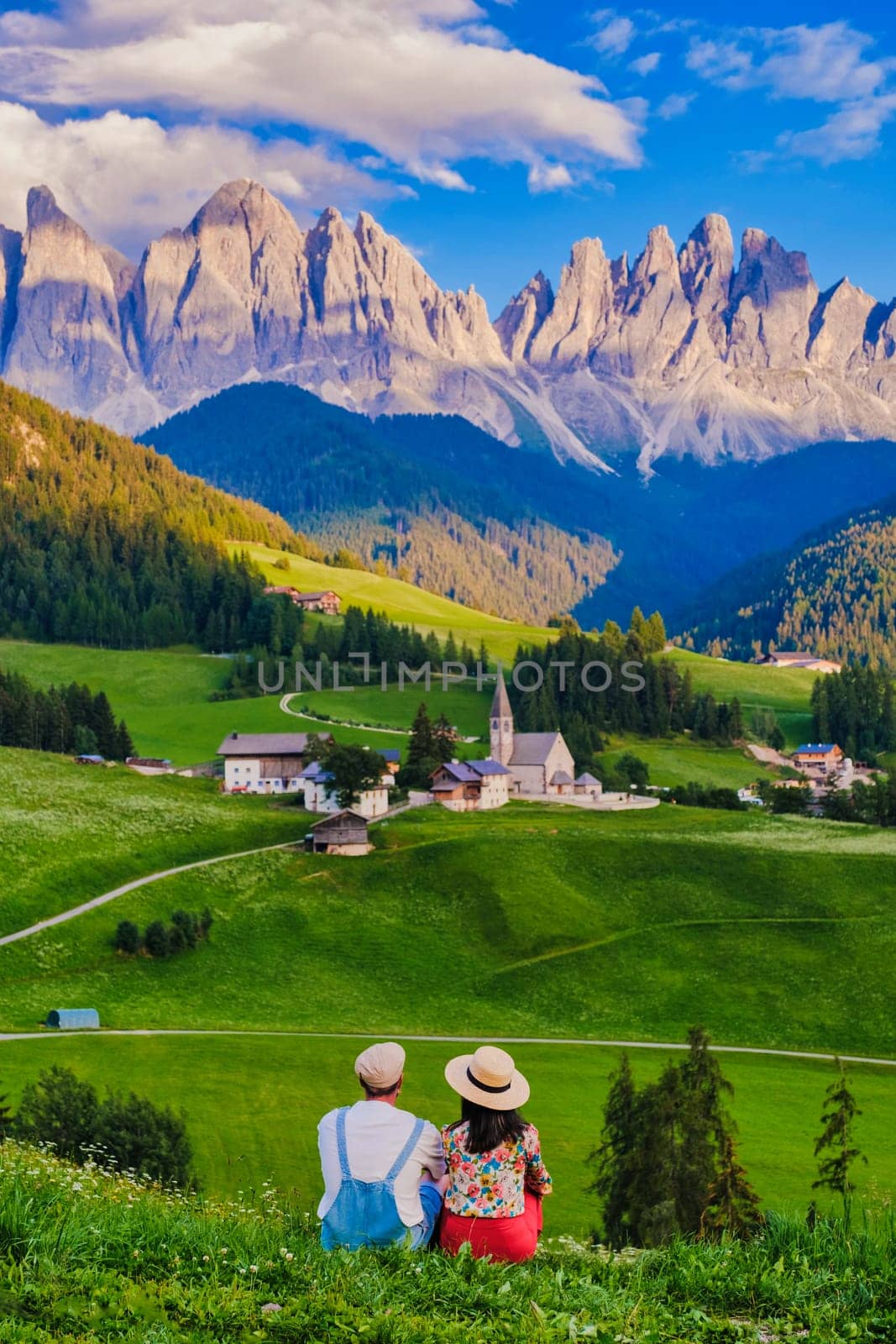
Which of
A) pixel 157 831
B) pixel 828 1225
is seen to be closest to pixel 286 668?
pixel 157 831

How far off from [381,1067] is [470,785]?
99.5 metres

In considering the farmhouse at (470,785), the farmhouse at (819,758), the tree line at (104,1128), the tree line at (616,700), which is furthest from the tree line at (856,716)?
the tree line at (104,1128)

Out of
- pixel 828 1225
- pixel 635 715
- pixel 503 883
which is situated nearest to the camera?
pixel 828 1225

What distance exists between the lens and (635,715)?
159 m

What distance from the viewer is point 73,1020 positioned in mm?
54688

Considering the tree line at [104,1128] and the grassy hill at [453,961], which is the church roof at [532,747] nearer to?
the grassy hill at [453,961]

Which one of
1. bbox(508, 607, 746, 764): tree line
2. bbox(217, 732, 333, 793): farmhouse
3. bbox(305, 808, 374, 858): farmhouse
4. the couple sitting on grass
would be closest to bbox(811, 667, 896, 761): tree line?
bbox(508, 607, 746, 764): tree line

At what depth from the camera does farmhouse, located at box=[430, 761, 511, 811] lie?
110125 millimetres

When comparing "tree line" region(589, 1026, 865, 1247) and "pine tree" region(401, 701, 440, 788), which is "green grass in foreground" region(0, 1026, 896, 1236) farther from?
"pine tree" region(401, 701, 440, 788)

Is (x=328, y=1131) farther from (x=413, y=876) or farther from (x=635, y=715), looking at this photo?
(x=635, y=715)

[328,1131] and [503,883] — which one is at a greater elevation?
[328,1131]

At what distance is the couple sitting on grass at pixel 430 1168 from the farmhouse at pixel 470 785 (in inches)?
3788

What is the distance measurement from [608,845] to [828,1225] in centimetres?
7765

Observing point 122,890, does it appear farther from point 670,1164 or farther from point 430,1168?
point 430,1168
